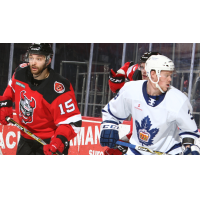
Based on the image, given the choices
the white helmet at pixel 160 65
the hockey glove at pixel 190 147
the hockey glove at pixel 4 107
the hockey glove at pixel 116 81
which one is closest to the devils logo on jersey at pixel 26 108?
the hockey glove at pixel 4 107

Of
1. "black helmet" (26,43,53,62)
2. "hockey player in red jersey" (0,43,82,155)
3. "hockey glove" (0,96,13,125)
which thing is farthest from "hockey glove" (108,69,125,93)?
"hockey glove" (0,96,13,125)

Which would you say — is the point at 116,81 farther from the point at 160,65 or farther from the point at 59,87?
the point at 160,65

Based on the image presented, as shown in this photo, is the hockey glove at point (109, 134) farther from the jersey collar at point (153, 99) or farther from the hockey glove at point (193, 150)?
the hockey glove at point (193, 150)

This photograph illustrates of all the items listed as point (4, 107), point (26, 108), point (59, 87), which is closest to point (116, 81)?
point (59, 87)

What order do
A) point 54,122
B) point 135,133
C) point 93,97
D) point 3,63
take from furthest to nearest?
point 93,97, point 3,63, point 54,122, point 135,133

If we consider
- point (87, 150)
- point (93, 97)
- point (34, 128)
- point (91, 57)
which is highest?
point (91, 57)

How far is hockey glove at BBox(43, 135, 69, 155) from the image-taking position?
204 centimetres

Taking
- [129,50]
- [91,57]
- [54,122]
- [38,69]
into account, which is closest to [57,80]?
[38,69]

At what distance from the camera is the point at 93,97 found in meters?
3.18

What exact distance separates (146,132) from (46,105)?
0.81m

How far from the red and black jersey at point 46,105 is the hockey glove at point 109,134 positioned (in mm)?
276

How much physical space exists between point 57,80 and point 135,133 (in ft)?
2.52

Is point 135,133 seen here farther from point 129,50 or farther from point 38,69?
point 129,50

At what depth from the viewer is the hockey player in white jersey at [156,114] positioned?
1.89 meters
